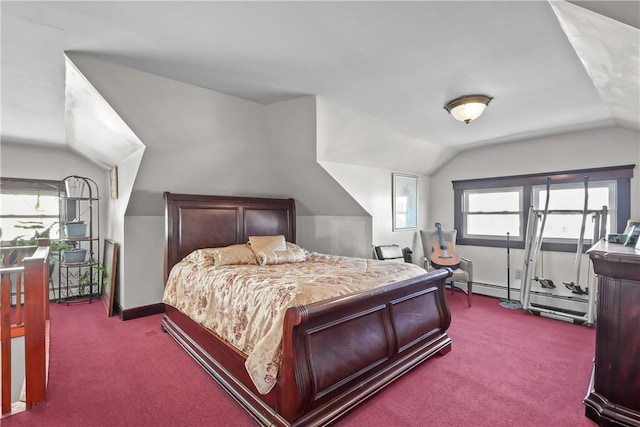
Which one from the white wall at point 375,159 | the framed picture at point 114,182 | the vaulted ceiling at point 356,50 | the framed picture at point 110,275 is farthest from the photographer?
the framed picture at point 114,182

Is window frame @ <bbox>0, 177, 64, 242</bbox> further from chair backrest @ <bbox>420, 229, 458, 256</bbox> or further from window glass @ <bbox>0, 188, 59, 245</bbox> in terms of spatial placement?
chair backrest @ <bbox>420, 229, 458, 256</bbox>

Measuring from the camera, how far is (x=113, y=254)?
13.2 ft

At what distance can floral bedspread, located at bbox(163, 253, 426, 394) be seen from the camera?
72.0 inches

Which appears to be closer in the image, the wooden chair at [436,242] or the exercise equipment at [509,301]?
the exercise equipment at [509,301]

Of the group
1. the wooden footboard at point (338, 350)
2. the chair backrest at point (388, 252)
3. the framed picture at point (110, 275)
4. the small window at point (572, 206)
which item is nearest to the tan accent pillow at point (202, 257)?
the wooden footboard at point (338, 350)

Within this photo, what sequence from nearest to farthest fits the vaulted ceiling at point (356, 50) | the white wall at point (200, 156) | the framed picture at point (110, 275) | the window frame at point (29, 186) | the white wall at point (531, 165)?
1. the vaulted ceiling at point (356, 50)
2. the white wall at point (200, 156)
3. the white wall at point (531, 165)
4. the framed picture at point (110, 275)
5. the window frame at point (29, 186)

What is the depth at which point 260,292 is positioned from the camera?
2150 mm

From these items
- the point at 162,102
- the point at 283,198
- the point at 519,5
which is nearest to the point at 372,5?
the point at 519,5

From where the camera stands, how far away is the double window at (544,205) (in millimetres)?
3803

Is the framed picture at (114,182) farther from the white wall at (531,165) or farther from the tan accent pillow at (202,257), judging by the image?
the white wall at (531,165)

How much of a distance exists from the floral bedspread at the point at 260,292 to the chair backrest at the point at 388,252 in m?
1.18

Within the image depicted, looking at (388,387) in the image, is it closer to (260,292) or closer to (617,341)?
(260,292)

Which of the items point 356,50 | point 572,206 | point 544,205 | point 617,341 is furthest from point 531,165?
point 356,50

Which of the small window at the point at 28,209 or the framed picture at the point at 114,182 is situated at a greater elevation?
the framed picture at the point at 114,182
